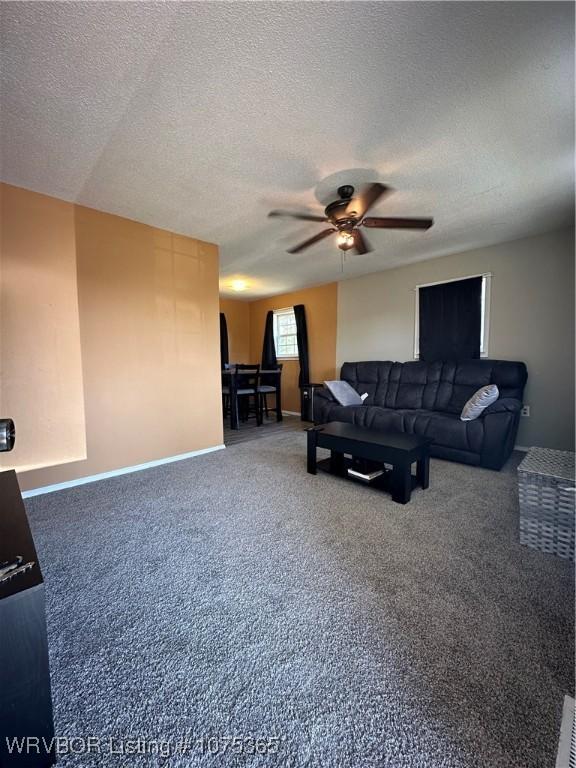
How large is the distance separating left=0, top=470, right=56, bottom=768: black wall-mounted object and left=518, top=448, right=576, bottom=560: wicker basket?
2178 mm

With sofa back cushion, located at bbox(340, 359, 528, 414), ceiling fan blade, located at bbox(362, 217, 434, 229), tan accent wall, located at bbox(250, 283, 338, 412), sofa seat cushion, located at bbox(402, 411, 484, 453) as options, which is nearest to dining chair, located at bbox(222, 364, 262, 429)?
tan accent wall, located at bbox(250, 283, 338, 412)

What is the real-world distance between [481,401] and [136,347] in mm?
3437

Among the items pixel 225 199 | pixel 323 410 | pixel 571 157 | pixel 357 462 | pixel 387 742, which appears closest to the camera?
pixel 387 742

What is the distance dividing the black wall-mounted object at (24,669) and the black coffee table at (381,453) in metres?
2.01

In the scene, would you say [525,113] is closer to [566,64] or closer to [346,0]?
[566,64]

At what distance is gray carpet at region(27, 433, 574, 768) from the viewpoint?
0.87 m

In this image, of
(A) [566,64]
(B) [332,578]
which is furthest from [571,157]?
(B) [332,578]

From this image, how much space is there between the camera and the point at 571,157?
2027mm

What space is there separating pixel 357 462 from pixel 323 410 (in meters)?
1.50

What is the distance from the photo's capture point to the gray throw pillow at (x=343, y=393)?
4.12 meters

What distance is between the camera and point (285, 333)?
20.7 ft

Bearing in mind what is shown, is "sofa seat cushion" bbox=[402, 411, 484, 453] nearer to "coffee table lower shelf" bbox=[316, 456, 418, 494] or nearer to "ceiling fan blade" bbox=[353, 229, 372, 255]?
"coffee table lower shelf" bbox=[316, 456, 418, 494]

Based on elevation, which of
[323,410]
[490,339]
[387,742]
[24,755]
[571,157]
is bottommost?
[387,742]

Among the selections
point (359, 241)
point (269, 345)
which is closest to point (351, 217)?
point (359, 241)
